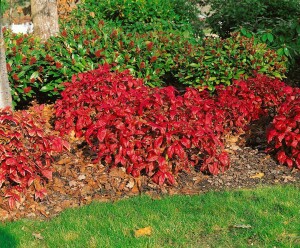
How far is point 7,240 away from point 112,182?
1.27m

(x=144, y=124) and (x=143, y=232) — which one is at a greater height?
(x=144, y=124)

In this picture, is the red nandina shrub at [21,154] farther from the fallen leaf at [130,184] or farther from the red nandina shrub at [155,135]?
the fallen leaf at [130,184]

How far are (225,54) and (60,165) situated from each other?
2.73 meters

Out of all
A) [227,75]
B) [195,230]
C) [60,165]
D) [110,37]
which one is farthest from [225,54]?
[195,230]

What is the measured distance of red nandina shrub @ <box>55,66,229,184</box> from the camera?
492 centimetres

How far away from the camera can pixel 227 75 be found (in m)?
6.79

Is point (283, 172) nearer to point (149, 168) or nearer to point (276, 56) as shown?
point (149, 168)

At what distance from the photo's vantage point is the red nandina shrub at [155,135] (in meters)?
4.92

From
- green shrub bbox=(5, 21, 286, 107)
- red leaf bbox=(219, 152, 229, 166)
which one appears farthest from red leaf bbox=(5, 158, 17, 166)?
green shrub bbox=(5, 21, 286, 107)

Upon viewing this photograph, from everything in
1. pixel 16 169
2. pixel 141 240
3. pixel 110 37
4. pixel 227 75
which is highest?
pixel 110 37

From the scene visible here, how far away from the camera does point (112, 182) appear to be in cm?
499

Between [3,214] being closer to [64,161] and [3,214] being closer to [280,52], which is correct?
[64,161]

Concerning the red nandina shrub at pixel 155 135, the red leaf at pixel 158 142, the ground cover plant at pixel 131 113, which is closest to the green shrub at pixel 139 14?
the ground cover plant at pixel 131 113

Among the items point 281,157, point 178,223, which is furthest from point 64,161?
point 281,157
